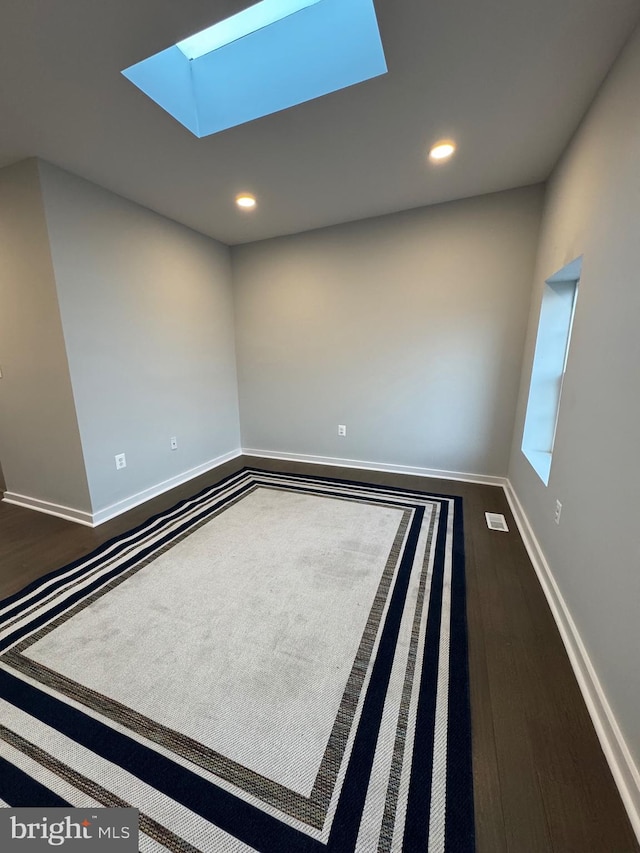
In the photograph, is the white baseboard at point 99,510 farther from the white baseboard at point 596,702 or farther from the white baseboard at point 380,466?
the white baseboard at point 596,702

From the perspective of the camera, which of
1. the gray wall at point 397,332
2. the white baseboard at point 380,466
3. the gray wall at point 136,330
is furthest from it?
the white baseboard at point 380,466

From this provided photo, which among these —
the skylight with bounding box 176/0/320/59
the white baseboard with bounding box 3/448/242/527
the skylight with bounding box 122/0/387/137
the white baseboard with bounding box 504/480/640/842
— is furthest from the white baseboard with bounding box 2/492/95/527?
the white baseboard with bounding box 504/480/640/842


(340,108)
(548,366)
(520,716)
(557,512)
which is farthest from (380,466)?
(340,108)

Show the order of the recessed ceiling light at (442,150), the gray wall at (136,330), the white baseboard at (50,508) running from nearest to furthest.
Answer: the recessed ceiling light at (442,150) < the gray wall at (136,330) < the white baseboard at (50,508)

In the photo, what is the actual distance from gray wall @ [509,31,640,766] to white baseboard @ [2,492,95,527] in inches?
121

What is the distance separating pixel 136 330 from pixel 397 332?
237cm

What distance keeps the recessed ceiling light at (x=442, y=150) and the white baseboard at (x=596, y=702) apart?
100 inches

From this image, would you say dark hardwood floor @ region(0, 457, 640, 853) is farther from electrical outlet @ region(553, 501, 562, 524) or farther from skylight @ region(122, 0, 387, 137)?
skylight @ region(122, 0, 387, 137)

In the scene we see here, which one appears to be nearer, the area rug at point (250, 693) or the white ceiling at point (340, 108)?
the area rug at point (250, 693)

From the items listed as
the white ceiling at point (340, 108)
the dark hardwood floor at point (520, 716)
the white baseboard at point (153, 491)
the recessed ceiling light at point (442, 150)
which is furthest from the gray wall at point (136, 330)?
the recessed ceiling light at point (442, 150)

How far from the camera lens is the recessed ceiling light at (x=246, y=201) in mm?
2543

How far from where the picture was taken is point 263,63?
1.66 metres

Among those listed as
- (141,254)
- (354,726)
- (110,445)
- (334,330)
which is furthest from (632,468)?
(141,254)

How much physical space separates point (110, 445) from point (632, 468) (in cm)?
313
